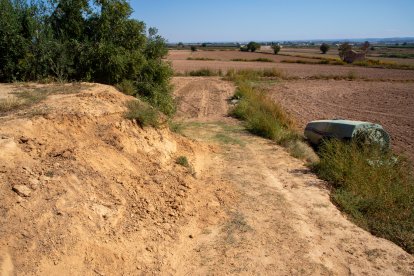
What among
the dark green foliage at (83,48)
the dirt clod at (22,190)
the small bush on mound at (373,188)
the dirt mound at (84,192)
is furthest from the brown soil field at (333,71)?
the dirt clod at (22,190)

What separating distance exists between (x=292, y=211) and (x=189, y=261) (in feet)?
7.19

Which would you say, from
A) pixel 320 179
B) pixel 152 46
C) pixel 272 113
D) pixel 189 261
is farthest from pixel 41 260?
pixel 272 113

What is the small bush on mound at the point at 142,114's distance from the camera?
23.1 ft

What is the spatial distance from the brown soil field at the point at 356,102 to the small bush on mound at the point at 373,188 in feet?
11.2

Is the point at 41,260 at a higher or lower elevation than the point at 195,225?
higher

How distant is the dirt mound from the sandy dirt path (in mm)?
372

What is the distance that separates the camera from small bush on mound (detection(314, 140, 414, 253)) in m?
5.51

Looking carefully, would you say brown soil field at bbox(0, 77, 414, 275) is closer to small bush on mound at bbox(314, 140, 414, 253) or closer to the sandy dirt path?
the sandy dirt path

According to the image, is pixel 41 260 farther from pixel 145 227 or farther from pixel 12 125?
pixel 12 125

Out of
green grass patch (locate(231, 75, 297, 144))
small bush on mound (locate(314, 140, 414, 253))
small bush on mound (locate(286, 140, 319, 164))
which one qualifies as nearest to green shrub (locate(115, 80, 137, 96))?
green grass patch (locate(231, 75, 297, 144))

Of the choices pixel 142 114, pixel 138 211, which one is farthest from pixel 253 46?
pixel 138 211

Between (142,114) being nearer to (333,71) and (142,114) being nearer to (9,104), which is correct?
(9,104)

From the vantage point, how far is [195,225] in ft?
17.1

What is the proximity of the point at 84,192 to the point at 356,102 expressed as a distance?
62.5ft
